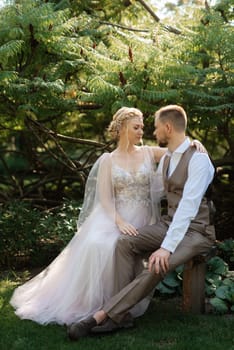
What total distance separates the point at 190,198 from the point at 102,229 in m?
0.88

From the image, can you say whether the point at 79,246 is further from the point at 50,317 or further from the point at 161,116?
the point at 161,116

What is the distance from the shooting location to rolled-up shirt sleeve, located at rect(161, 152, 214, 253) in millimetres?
4363

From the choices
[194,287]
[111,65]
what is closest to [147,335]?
[194,287]

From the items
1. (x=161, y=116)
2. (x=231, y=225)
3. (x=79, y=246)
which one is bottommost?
(x=231, y=225)

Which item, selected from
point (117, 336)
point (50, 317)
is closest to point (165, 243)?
point (117, 336)

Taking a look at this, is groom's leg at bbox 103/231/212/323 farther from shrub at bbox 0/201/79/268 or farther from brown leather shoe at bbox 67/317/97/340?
shrub at bbox 0/201/79/268

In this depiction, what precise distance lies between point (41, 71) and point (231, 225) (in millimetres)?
3354

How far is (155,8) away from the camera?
841 cm

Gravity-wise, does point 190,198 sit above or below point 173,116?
below

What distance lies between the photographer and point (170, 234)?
14.3 feet

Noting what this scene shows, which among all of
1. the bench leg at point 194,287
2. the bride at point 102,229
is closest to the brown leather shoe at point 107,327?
the bride at point 102,229

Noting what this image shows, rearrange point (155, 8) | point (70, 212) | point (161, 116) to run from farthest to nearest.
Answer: point (155, 8), point (70, 212), point (161, 116)

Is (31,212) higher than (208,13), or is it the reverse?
(208,13)

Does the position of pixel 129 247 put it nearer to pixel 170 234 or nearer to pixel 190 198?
pixel 170 234
